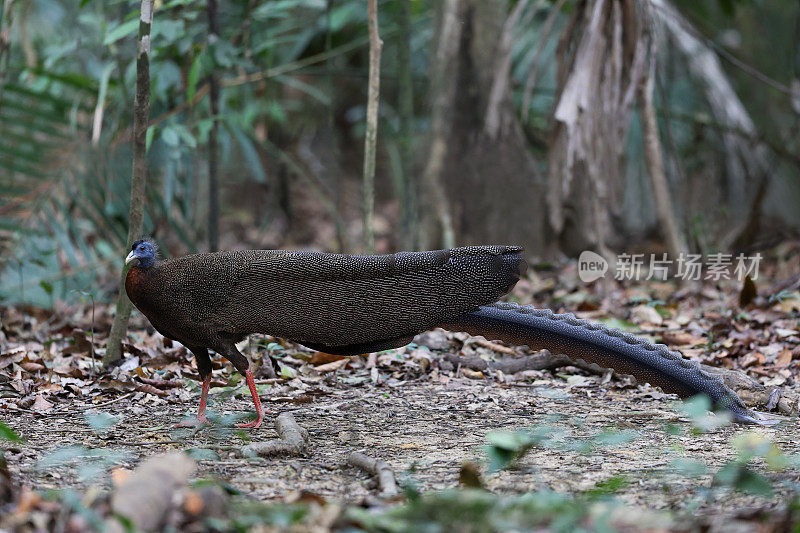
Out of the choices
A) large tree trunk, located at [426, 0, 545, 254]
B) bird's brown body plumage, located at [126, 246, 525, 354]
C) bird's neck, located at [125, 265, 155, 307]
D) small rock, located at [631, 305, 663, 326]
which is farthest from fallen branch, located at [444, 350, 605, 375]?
large tree trunk, located at [426, 0, 545, 254]

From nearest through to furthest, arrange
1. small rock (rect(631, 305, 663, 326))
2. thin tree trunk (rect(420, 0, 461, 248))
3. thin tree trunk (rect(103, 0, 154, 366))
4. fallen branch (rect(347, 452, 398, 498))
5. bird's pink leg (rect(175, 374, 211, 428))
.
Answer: fallen branch (rect(347, 452, 398, 498))
bird's pink leg (rect(175, 374, 211, 428))
thin tree trunk (rect(103, 0, 154, 366))
small rock (rect(631, 305, 663, 326))
thin tree trunk (rect(420, 0, 461, 248))

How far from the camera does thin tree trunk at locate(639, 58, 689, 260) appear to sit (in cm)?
546

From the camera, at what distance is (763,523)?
187 centimetres

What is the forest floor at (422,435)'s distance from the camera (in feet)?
6.34

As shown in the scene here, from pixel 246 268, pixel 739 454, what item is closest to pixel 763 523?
pixel 739 454

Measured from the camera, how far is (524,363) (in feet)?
14.3

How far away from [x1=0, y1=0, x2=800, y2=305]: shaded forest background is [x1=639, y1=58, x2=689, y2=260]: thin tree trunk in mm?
13

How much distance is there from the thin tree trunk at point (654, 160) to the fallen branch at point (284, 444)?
3354 millimetres

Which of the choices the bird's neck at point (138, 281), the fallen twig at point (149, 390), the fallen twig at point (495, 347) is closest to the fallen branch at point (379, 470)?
the bird's neck at point (138, 281)

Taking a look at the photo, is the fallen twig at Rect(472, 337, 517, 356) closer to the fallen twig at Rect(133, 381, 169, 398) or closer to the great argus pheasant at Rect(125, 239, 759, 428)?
the great argus pheasant at Rect(125, 239, 759, 428)

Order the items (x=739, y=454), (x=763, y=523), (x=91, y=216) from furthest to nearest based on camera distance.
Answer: (x=91, y=216)
(x=739, y=454)
(x=763, y=523)

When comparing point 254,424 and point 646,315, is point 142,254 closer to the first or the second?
point 254,424

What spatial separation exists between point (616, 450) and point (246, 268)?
1499 mm

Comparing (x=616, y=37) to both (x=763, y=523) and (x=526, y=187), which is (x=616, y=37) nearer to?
(x=526, y=187)
